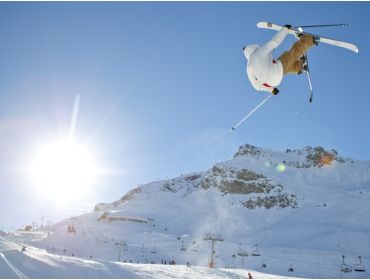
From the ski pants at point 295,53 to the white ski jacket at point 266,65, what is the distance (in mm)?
372

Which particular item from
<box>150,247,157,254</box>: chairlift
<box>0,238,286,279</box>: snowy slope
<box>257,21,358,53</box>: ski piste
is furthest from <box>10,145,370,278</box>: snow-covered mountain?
<box>257,21,358,53</box>: ski piste

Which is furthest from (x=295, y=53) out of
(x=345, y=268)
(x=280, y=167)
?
(x=280, y=167)

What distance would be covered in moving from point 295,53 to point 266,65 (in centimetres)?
94

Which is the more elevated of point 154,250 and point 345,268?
point 154,250

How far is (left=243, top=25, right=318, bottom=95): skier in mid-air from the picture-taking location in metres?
7.02

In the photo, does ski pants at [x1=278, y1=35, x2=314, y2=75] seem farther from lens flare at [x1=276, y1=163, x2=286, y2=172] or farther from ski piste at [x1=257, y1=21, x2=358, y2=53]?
lens flare at [x1=276, y1=163, x2=286, y2=172]

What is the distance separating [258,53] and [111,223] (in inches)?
3641

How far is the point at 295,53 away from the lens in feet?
25.2

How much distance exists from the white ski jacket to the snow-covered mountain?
46116 mm

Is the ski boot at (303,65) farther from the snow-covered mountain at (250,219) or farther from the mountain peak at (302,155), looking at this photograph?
the mountain peak at (302,155)

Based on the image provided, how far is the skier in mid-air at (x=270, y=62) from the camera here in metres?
7.02

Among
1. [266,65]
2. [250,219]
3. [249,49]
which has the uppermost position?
[250,219]

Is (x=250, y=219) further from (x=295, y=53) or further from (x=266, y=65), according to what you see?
(x=266, y=65)

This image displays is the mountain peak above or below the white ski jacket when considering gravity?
above
